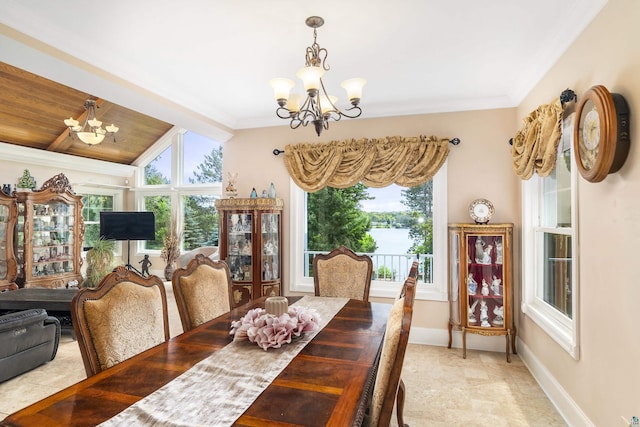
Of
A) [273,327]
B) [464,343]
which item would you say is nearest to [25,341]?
[273,327]

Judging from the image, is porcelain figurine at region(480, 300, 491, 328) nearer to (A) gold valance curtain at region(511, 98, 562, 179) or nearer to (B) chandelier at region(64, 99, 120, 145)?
(A) gold valance curtain at region(511, 98, 562, 179)

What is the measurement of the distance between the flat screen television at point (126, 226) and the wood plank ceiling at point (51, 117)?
1.26m

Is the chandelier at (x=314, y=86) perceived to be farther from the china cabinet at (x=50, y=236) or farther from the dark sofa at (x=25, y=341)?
the china cabinet at (x=50, y=236)

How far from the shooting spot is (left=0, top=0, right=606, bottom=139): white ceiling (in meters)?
2.16

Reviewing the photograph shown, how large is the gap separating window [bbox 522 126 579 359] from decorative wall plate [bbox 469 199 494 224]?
316mm

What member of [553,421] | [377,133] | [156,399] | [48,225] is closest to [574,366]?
[553,421]

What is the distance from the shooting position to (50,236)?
18.3ft

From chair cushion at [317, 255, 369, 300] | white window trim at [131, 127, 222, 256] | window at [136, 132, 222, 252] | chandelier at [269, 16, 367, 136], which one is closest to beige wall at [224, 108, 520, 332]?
chair cushion at [317, 255, 369, 300]

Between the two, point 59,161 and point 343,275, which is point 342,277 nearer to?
point 343,275

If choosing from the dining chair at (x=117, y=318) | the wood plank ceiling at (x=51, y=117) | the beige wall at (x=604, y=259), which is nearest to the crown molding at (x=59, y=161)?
the wood plank ceiling at (x=51, y=117)

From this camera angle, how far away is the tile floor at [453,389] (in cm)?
247

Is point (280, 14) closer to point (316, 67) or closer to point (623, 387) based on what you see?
point (316, 67)

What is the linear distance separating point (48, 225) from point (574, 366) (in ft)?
22.1

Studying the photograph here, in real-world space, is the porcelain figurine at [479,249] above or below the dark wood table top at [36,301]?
above
